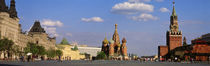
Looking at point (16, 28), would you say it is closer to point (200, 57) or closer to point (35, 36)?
point (35, 36)

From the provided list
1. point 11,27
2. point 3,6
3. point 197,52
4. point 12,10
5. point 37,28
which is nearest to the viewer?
point 3,6

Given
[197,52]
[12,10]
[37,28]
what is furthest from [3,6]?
[197,52]

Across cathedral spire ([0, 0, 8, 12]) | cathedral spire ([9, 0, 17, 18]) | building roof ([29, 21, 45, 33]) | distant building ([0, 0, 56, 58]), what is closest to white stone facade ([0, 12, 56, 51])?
distant building ([0, 0, 56, 58])

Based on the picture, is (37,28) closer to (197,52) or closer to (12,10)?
(12,10)

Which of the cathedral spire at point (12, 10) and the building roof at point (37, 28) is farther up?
the cathedral spire at point (12, 10)

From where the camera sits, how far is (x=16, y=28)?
134 meters

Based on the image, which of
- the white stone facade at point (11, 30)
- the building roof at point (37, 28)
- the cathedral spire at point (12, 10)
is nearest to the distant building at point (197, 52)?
the white stone facade at point (11, 30)

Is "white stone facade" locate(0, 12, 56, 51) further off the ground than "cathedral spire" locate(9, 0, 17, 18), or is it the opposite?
"cathedral spire" locate(9, 0, 17, 18)

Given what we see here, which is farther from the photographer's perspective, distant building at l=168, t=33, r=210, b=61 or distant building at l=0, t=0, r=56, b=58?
distant building at l=168, t=33, r=210, b=61

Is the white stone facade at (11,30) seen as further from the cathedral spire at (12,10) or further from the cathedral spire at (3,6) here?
the cathedral spire at (12,10)

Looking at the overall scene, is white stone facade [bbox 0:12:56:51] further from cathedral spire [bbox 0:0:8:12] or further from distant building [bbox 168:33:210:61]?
distant building [bbox 168:33:210:61]

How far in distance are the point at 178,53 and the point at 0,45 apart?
329 ft

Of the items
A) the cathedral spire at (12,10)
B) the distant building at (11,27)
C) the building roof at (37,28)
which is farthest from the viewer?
the building roof at (37,28)

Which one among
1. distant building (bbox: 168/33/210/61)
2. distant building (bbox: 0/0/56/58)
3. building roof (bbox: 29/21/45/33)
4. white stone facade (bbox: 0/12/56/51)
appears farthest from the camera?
building roof (bbox: 29/21/45/33)
